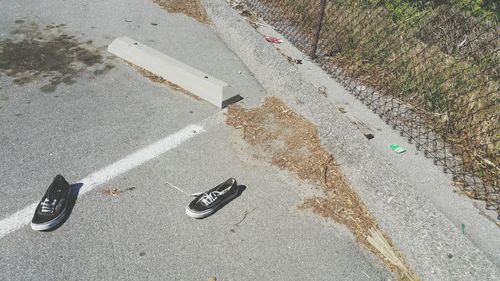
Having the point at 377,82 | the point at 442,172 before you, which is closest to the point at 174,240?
the point at 442,172

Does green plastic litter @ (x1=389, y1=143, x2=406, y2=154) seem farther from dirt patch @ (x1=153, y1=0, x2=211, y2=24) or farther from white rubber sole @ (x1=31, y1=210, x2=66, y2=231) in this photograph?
dirt patch @ (x1=153, y1=0, x2=211, y2=24)

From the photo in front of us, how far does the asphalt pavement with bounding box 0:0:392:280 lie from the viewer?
2760 mm

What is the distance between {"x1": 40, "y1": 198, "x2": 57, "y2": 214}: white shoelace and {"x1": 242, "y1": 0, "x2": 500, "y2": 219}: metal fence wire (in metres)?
3.45

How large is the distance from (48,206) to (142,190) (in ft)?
2.38

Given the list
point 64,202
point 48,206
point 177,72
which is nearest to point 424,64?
point 177,72

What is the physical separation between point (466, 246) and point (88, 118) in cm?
368

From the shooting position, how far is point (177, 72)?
477 cm

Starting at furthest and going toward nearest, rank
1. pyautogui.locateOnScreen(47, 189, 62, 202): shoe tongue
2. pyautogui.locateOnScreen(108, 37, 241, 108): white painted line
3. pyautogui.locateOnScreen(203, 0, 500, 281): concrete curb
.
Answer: pyautogui.locateOnScreen(108, 37, 241, 108): white painted line
pyautogui.locateOnScreen(47, 189, 62, 202): shoe tongue
pyautogui.locateOnScreen(203, 0, 500, 281): concrete curb

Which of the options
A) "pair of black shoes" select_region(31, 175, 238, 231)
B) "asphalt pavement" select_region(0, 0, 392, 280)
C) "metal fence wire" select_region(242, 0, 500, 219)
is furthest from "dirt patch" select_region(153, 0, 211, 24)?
"pair of black shoes" select_region(31, 175, 238, 231)

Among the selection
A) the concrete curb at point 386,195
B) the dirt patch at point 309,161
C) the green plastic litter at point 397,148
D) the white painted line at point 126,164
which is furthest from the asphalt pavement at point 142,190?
the green plastic litter at point 397,148

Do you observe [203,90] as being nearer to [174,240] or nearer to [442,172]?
[174,240]

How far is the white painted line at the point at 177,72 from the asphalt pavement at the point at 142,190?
0.49ft

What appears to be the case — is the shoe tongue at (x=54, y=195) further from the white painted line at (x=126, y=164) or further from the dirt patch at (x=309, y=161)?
the dirt patch at (x=309, y=161)

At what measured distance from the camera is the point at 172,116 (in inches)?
169
